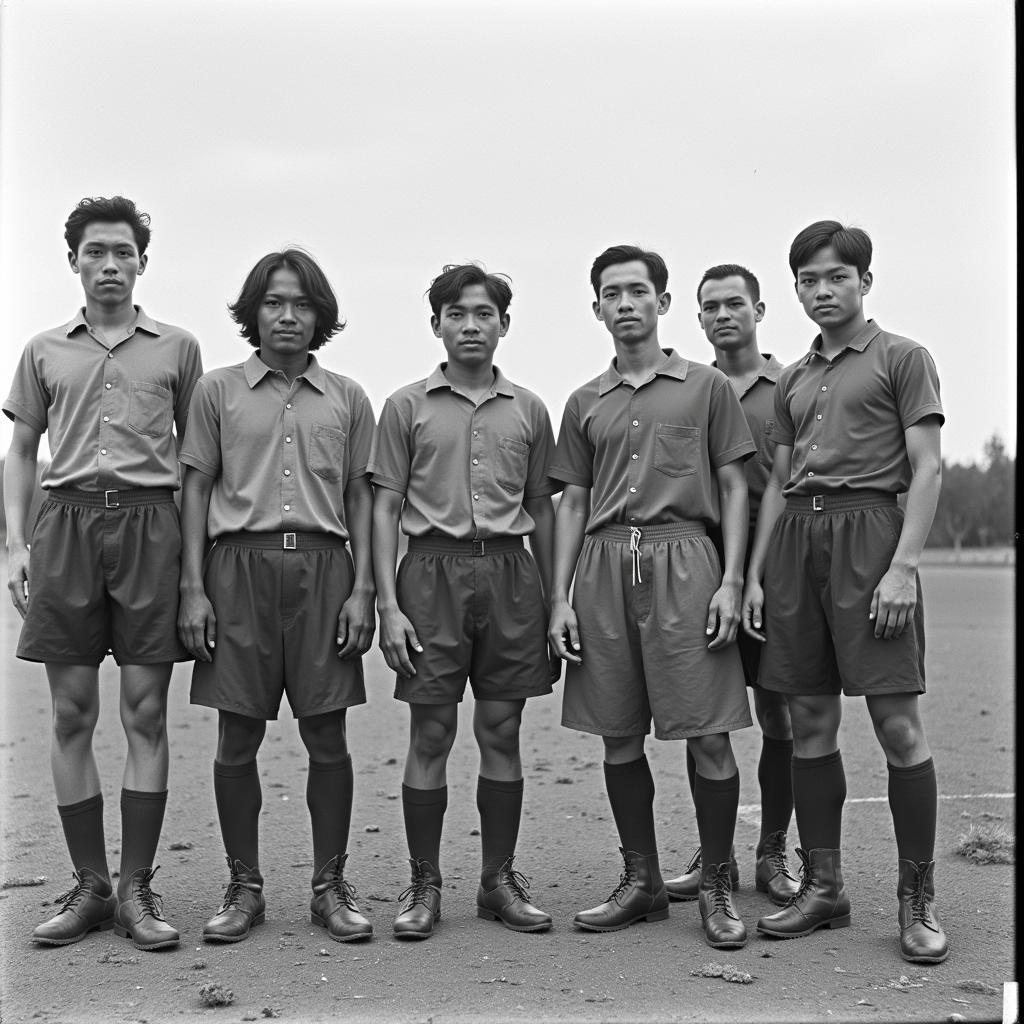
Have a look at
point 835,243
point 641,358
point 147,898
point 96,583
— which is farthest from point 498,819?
point 835,243

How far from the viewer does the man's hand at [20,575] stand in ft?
14.5

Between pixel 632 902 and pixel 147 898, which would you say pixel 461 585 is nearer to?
pixel 632 902

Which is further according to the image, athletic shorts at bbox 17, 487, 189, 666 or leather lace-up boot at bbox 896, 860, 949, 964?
athletic shorts at bbox 17, 487, 189, 666

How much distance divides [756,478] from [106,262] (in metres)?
2.62

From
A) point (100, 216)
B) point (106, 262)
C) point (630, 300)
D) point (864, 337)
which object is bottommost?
point (864, 337)

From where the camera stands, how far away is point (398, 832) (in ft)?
19.1

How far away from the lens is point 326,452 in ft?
14.6

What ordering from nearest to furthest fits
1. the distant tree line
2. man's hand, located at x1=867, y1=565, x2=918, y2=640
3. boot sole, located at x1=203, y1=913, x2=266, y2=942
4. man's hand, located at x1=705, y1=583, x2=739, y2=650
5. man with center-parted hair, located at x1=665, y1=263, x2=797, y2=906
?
man's hand, located at x1=867, y1=565, x2=918, y2=640
boot sole, located at x1=203, y1=913, x2=266, y2=942
man's hand, located at x1=705, y1=583, x2=739, y2=650
man with center-parted hair, located at x1=665, y1=263, x2=797, y2=906
the distant tree line

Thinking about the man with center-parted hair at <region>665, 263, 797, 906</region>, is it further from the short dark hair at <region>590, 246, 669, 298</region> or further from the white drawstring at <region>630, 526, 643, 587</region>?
the short dark hair at <region>590, 246, 669, 298</region>

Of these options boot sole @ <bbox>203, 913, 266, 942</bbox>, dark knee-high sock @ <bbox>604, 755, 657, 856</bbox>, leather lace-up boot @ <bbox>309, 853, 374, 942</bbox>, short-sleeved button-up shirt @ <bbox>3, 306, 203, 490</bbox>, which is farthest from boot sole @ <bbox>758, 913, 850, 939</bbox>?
short-sleeved button-up shirt @ <bbox>3, 306, 203, 490</bbox>

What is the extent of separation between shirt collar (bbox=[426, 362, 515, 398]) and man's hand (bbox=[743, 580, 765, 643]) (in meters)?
1.14

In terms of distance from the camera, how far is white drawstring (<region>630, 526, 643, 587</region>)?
4398 millimetres

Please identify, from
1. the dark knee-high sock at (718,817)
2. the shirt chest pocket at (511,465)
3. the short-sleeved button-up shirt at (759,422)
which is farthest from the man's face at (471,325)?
the dark knee-high sock at (718,817)

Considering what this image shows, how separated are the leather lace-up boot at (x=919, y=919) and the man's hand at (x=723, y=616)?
95 cm
